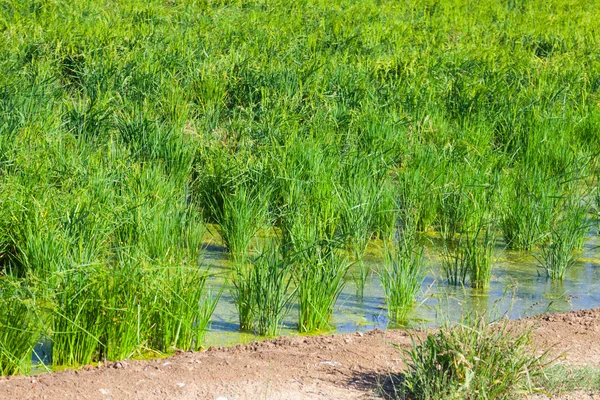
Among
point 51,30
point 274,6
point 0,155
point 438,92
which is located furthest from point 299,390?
point 274,6

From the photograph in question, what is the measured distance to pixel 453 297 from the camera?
4.71 m

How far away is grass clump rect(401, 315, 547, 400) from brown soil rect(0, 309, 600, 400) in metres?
0.20

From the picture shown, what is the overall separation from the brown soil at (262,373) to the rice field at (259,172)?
261 millimetres

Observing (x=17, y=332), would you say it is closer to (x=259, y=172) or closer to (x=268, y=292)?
(x=268, y=292)

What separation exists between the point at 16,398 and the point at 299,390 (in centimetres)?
108

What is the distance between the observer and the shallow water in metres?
5.10

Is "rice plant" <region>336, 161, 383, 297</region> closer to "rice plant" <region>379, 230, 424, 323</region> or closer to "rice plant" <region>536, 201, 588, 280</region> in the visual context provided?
"rice plant" <region>379, 230, 424, 323</region>

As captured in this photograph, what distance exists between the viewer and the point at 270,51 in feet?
31.0

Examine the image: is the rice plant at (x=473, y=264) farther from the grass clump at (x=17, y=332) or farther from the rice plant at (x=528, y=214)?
the grass clump at (x=17, y=332)

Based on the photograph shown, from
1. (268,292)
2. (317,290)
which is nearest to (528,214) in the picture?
(317,290)

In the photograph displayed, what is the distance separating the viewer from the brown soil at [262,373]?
3865 millimetres

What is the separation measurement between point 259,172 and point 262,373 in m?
2.44

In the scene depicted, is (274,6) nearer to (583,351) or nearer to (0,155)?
(0,155)

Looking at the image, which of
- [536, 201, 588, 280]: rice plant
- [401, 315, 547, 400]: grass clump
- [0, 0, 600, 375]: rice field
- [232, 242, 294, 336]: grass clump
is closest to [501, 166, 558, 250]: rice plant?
[0, 0, 600, 375]: rice field
